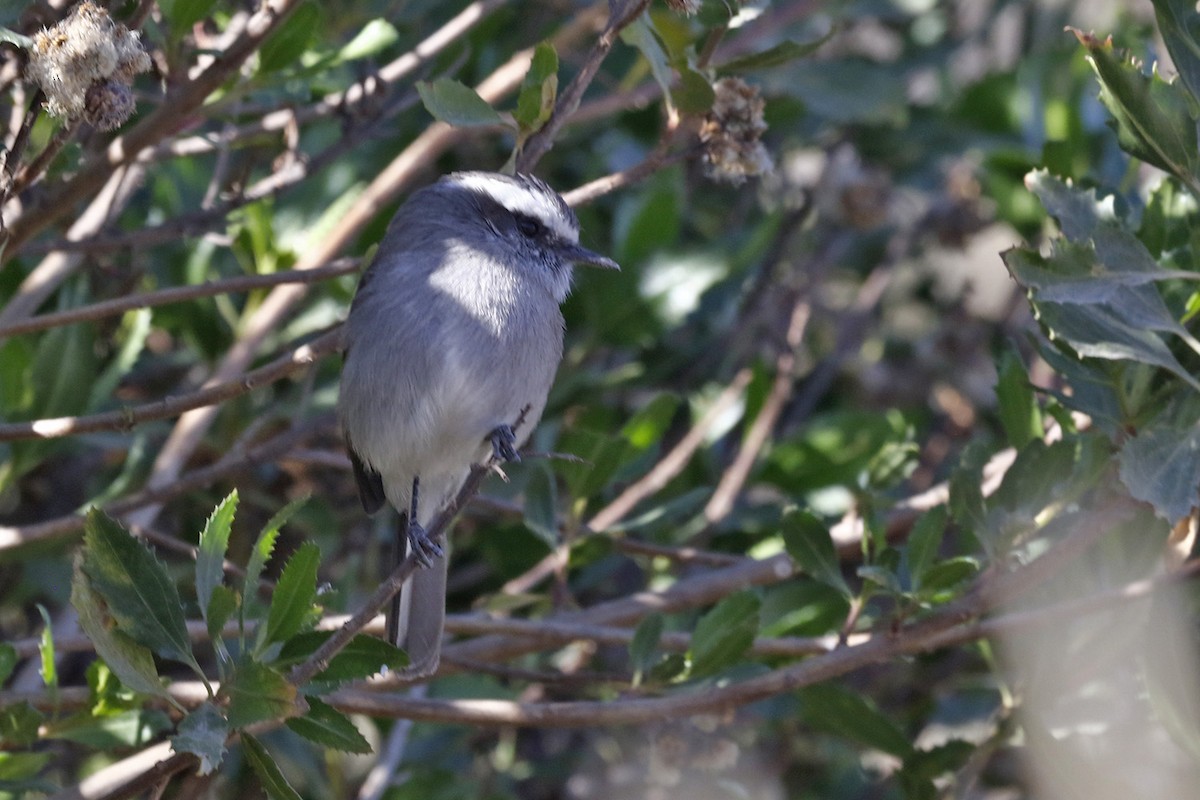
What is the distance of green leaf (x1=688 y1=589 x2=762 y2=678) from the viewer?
10.1 feet

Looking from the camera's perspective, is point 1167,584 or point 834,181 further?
point 834,181

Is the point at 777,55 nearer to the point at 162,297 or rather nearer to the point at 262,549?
the point at 162,297

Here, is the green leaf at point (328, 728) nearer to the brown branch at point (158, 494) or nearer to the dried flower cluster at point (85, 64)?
the brown branch at point (158, 494)

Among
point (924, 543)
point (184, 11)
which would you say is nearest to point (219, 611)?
point (184, 11)

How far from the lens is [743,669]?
346cm

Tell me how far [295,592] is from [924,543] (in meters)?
1.41

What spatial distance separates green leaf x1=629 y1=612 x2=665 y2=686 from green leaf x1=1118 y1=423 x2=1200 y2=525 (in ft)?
3.47

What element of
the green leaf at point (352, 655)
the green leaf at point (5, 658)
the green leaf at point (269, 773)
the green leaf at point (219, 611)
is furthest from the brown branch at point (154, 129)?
the green leaf at point (269, 773)

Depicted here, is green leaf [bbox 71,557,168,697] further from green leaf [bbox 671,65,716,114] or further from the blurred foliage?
green leaf [bbox 671,65,716,114]

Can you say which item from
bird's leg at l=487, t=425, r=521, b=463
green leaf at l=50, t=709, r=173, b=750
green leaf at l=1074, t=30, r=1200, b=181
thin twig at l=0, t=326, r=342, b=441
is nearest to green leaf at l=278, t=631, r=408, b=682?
thin twig at l=0, t=326, r=342, b=441

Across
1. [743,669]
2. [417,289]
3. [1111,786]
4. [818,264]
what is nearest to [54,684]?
[417,289]

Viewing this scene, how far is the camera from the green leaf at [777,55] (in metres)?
3.04

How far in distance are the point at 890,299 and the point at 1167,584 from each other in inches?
106

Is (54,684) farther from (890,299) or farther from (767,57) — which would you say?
(890,299)
